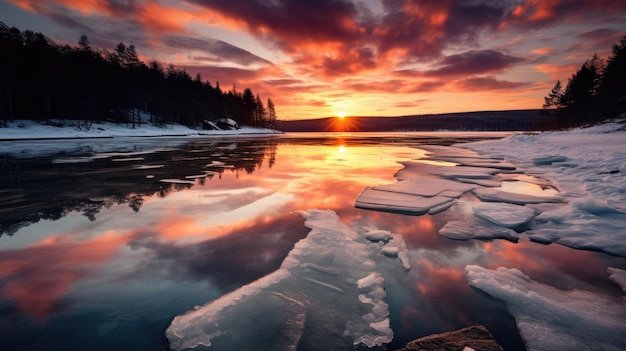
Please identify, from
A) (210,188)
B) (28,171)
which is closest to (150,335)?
(210,188)

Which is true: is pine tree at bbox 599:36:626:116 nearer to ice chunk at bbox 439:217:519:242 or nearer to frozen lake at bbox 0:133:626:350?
frozen lake at bbox 0:133:626:350

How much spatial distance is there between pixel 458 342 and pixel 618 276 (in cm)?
269

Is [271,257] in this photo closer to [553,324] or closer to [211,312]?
[211,312]

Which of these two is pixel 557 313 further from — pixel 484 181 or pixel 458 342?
pixel 484 181

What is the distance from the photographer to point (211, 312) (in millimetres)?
2441

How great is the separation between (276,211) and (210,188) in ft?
9.94

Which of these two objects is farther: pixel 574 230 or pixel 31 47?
pixel 31 47

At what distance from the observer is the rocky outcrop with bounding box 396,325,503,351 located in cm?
198

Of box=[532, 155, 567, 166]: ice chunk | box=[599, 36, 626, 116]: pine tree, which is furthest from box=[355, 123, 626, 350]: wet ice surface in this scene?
box=[599, 36, 626, 116]: pine tree

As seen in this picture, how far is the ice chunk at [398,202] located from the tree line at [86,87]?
47367 mm

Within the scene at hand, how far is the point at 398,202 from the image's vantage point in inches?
240

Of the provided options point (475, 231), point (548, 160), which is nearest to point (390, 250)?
point (475, 231)

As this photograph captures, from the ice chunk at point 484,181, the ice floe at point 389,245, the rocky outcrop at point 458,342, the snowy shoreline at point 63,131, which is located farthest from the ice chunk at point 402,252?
the snowy shoreline at point 63,131

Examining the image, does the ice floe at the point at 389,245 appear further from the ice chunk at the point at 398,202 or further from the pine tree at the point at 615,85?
the pine tree at the point at 615,85
